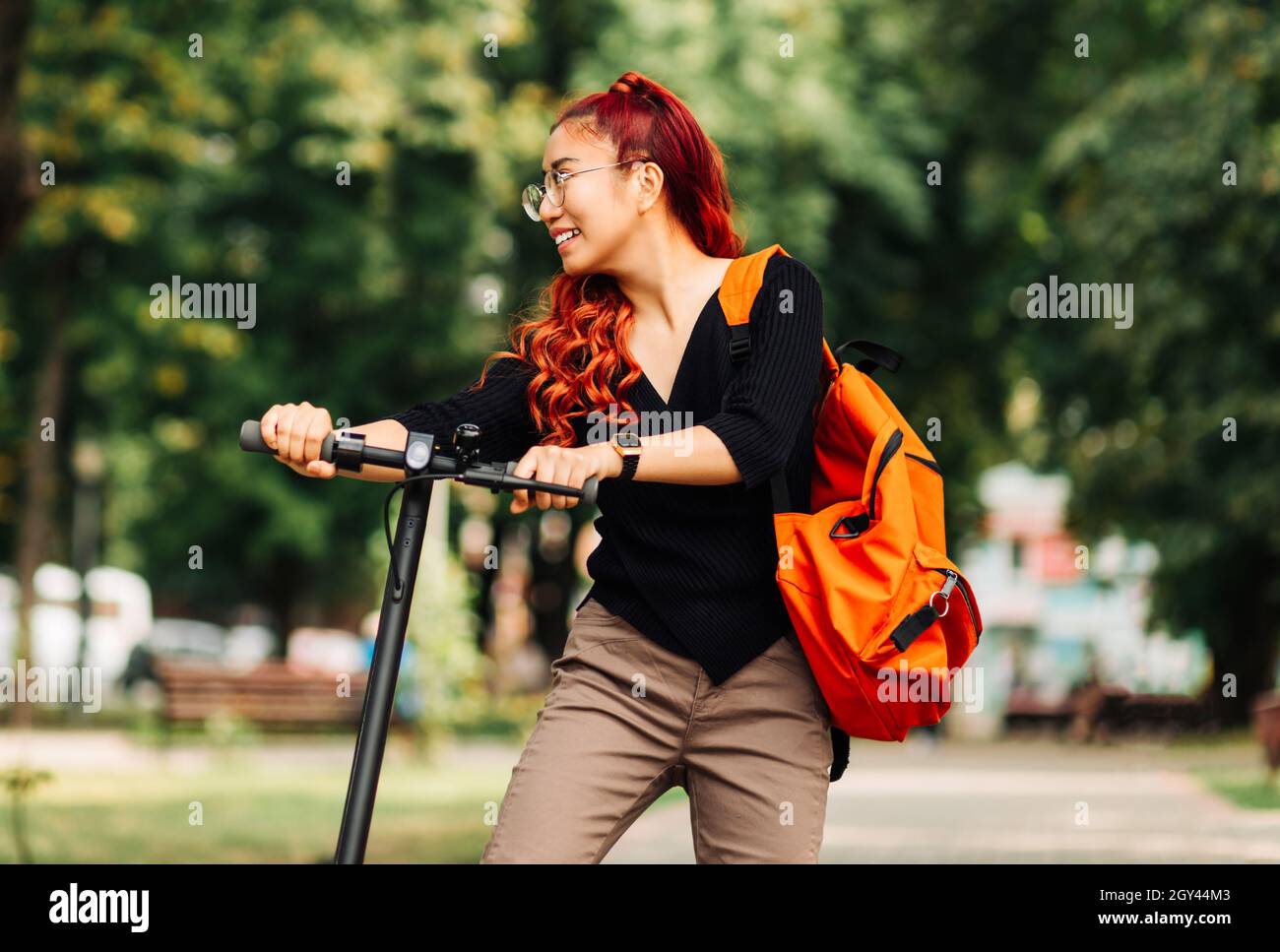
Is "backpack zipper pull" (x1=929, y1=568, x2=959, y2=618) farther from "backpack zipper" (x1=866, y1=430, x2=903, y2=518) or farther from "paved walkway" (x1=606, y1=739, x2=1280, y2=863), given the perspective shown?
"paved walkway" (x1=606, y1=739, x2=1280, y2=863)

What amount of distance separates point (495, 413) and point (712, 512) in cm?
44

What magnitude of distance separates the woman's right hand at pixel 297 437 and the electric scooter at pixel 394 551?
0.28 ft

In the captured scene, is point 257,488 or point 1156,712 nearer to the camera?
point 257,488

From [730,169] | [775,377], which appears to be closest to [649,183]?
[775,377]

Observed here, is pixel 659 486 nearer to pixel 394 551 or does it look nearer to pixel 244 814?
pixel 394 551

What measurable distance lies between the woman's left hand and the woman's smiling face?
58cm

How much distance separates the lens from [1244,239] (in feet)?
62.6

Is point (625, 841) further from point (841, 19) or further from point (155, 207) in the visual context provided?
point (841, 19)

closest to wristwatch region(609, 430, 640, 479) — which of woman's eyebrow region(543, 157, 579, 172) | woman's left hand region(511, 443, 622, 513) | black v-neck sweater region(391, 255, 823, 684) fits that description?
woman's left hand region(511, 443, 622, 513)

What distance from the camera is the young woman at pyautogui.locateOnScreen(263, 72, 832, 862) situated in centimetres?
292

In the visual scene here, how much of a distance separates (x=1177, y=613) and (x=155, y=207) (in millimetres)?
13728

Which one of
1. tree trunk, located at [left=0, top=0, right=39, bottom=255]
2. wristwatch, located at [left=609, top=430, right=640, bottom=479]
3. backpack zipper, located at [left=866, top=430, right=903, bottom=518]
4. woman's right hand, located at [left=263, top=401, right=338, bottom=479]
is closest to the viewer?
wristwatch, located at [left=609, top=430, right=640, bottom=479]

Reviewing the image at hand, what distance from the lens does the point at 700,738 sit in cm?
308
